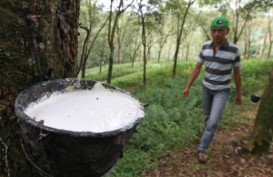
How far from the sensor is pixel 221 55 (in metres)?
4.81

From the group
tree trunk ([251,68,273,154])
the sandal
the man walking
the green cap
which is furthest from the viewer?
the sandal

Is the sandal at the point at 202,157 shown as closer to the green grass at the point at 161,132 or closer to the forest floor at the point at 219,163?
the forest floor at the point at 219,163

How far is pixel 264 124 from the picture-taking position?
5008mm

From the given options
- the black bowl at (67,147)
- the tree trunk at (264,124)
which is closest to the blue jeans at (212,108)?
the tree trunk at (264,124)

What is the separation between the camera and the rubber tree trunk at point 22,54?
5.00 feet

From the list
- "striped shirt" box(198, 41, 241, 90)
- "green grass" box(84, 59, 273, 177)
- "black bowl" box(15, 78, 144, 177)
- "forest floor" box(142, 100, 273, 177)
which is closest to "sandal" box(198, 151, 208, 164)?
"forest floor" box(142, 100, 273, 177)

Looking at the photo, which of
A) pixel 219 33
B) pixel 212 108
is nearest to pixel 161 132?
pixel 212 108

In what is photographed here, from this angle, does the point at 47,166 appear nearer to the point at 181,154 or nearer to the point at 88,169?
the point at 88,169

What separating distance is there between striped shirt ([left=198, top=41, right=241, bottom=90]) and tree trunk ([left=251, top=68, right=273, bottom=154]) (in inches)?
23.2

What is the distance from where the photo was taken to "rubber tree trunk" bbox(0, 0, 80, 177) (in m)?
1.52

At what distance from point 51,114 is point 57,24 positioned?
0.49 m

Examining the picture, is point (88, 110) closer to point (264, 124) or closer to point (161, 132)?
point (264, 124)

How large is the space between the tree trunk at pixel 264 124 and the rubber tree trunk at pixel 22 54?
392cm

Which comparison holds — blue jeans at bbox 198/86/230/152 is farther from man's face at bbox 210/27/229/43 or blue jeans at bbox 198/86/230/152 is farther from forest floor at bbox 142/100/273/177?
man's face at bbox 210/27/229/43
